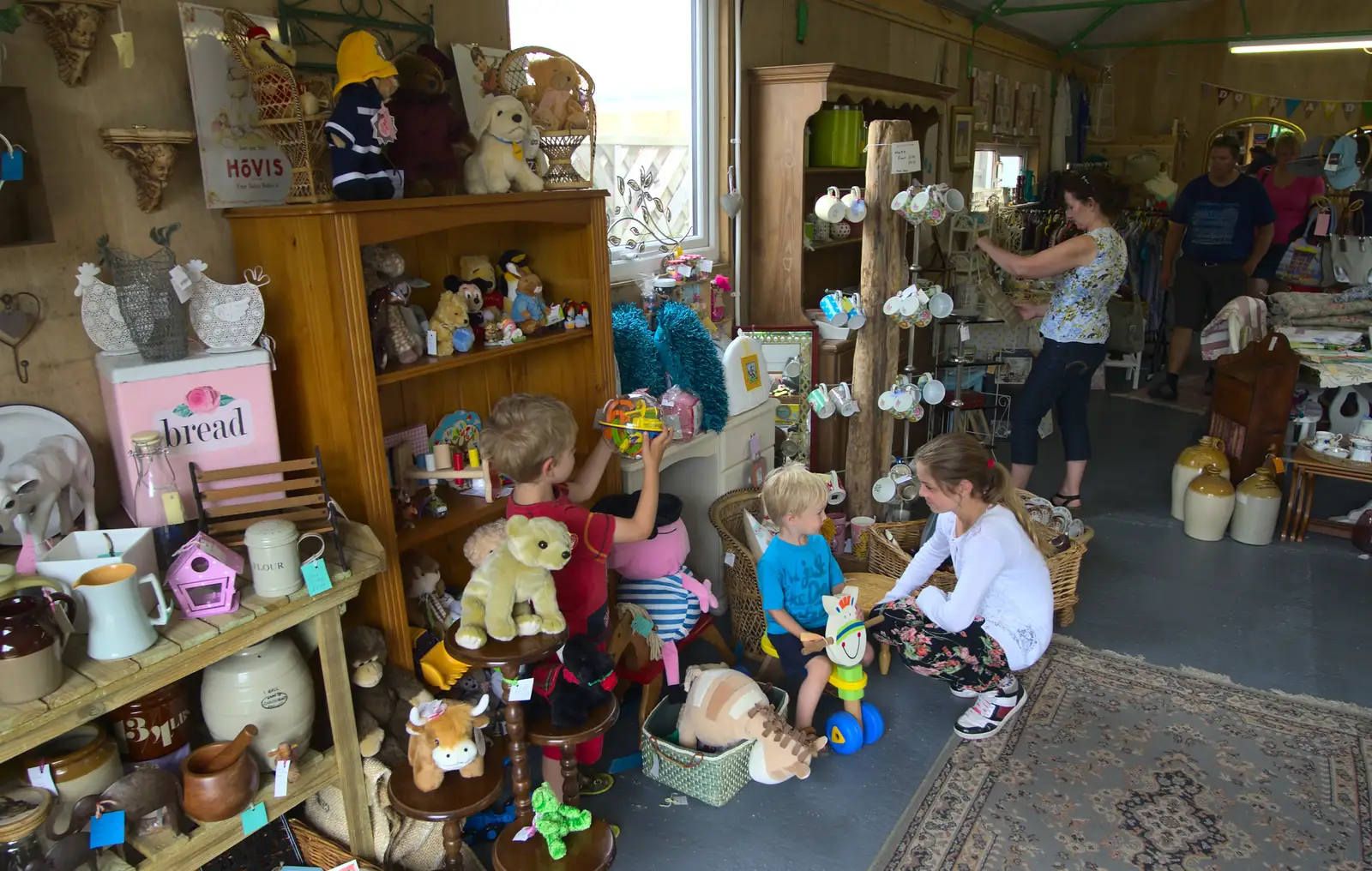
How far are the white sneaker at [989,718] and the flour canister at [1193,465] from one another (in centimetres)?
193

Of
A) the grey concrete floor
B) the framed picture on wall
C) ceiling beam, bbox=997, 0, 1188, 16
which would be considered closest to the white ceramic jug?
the grey concrete floor

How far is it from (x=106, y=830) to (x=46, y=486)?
1.98 feet

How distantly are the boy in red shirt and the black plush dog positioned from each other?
4.0 inches

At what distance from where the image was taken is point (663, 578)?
2.62 m

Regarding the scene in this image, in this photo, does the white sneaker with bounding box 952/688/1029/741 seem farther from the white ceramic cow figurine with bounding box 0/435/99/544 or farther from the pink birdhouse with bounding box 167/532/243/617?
the white ceramic cow figurine with bounding box 0/435/99/544

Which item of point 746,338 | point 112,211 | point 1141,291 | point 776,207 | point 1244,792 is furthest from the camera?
point 1141,291

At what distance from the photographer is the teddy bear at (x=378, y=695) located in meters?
1.92

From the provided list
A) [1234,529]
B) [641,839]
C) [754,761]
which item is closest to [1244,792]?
[754,761]

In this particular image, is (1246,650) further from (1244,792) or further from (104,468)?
(104,468)

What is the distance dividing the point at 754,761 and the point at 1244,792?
1.22 m

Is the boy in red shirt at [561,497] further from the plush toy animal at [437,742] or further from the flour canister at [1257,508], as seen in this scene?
the flour canister at [1257,508]

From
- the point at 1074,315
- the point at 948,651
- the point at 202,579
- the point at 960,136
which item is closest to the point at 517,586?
the point at 202,579

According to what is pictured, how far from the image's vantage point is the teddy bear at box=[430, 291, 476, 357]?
2156mm

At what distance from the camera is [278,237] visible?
1.83 metres
